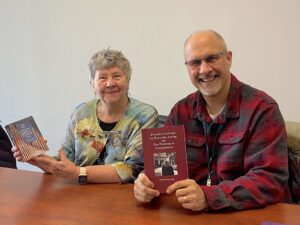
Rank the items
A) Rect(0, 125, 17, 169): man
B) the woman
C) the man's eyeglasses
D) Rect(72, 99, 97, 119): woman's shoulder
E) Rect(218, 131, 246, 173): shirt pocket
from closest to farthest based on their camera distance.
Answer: Rect(218, 131, 246, 173): shirt pocket → the man's eyeglasses → the woman → Rect(72, 99, 97, 119): woman's shoulder → Rect(0, 125, 17, 169): man

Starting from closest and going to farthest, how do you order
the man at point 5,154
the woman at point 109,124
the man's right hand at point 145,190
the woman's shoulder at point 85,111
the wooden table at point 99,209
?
the wooden table at point 99,209 < the man's right hand at point 145,190 < the woman at point 109,124 < the woman's shoulder at point 85,111 < the man at point 5,154

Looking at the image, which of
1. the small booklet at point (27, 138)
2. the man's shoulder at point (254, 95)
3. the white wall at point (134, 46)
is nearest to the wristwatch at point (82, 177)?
the small booklet at point (27, 138)

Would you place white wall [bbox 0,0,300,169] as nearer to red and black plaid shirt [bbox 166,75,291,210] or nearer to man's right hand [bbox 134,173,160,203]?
red and black plaid shirt [bbox 166,75,291,210]

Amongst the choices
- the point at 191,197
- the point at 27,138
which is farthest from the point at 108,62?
the point at 191,197

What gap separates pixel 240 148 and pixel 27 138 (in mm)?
918

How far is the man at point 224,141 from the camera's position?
122 centimetres

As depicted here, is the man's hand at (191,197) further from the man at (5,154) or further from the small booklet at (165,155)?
the man at (5,154)

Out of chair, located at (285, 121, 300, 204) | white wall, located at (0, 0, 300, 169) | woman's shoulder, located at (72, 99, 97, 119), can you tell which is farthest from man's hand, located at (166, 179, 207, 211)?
white wall, located at (0, 0, 300, 169)

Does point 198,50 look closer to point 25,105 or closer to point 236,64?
point 236,64

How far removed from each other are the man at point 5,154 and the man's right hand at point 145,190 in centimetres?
118

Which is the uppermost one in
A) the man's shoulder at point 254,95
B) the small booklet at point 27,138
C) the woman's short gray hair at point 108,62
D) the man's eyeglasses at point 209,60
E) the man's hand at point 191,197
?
the woman's short gray hair at point 108,62

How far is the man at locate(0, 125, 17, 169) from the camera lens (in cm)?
216

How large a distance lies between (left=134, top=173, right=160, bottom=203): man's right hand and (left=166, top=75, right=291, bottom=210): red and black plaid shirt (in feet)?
0.59

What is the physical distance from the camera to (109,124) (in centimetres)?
182
